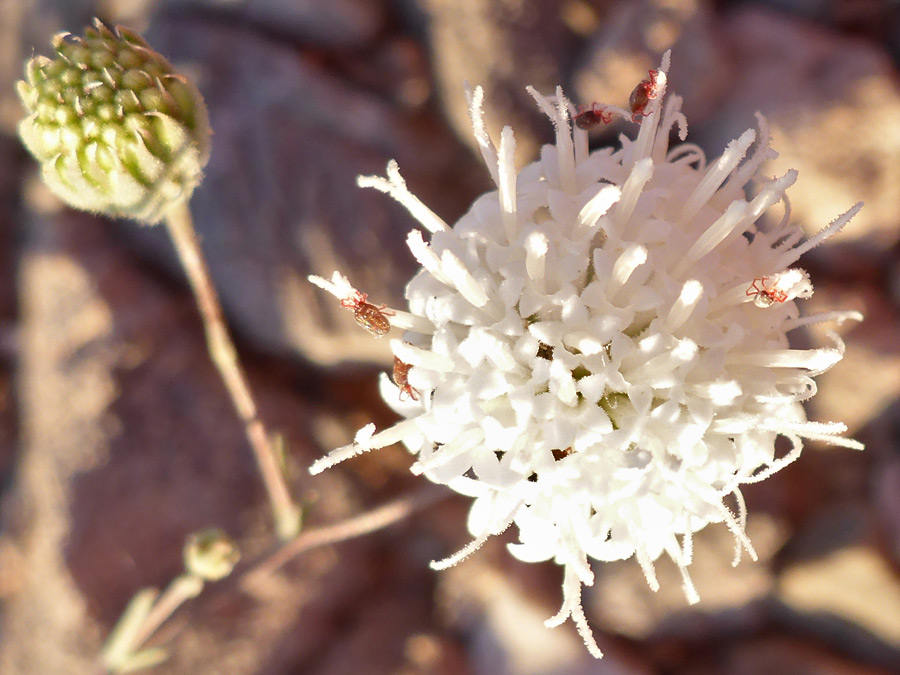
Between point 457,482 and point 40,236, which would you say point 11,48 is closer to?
point 40,236

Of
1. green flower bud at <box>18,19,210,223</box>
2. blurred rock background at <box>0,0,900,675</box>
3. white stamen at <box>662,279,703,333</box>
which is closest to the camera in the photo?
white stamen at <box>662,279,703,333</box>

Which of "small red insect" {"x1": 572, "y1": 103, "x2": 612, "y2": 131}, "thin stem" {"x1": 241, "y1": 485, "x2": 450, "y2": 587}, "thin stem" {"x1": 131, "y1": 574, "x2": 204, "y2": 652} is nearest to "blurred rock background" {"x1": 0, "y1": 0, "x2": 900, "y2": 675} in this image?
"thin stem" {"x1": 131, "y1": 574, "x2": 204, "y2": 652}

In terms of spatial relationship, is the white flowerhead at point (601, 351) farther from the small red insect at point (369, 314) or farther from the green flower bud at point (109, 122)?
the green flower bud at point (109, 122)

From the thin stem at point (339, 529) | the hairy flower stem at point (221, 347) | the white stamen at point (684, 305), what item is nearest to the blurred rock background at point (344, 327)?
the thin stem at point (339, 529)

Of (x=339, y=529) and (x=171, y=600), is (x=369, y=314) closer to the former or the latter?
(x=339, y=529)

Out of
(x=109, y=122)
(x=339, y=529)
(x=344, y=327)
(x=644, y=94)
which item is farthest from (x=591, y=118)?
(x=344, y=327)

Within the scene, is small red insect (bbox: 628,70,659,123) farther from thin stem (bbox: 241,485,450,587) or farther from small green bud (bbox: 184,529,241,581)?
small green bud (bbox: 184,529,241,581)

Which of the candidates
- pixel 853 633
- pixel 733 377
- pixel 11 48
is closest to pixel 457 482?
pixel 733 377
